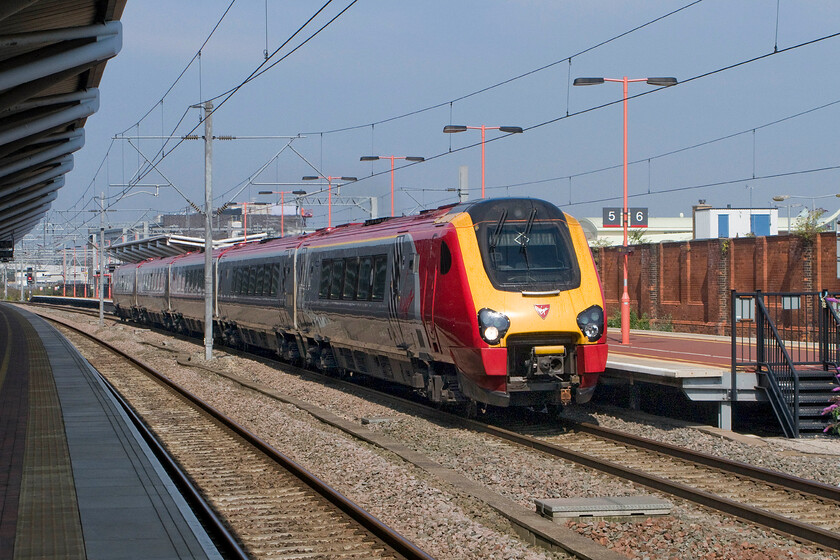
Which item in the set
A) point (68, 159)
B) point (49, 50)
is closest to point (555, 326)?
point (49, 50)

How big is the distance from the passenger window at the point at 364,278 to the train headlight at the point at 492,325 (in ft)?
15.5

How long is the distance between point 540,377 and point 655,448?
197 cm

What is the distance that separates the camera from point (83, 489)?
9883 mm

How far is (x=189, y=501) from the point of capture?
33.3 ft

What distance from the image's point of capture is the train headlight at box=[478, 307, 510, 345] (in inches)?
536

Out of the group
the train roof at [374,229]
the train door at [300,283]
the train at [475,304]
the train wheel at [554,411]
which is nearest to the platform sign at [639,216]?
the train roof at [374,229]

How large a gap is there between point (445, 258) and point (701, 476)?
16.5 feet

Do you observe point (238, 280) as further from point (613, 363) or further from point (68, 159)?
point (613, 363)

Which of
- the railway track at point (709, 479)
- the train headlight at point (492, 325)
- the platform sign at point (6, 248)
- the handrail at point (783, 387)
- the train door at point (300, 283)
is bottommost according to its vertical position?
the railway track at point (709, 479)

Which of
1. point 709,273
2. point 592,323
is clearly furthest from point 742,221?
point 592,323

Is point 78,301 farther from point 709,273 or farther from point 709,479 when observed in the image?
point 709,479

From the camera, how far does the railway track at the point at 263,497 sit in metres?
8.29

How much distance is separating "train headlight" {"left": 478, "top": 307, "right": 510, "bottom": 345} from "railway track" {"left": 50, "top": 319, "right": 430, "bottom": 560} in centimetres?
327

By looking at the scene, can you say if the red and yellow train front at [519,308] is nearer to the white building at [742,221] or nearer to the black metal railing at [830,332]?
the black metal railing at [830,332]
